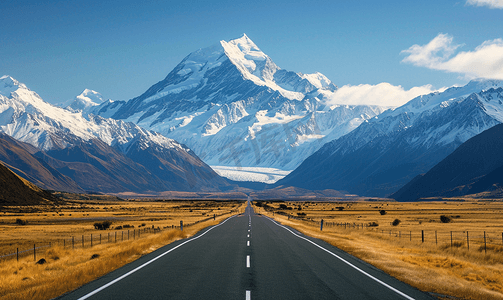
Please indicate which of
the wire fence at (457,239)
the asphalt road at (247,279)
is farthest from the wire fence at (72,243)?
the wire fence at (457,239)

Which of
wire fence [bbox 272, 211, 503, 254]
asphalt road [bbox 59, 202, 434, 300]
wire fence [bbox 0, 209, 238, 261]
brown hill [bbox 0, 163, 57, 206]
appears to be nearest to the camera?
asphalt road [bbox 59, 202, 434, 300]

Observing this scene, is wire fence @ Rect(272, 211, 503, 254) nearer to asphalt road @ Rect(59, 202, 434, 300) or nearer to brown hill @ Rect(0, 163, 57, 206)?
asphalt road @ Rect(59, 202, 434, 300)

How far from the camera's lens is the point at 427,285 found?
1642 centimetres

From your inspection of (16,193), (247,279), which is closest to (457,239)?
(247,279)

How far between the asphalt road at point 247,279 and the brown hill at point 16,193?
124318mm

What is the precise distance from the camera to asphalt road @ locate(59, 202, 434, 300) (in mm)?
14438

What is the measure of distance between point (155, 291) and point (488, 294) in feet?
36.2

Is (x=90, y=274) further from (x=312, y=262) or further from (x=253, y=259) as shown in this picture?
(x=312, y=262)

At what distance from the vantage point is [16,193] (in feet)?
465

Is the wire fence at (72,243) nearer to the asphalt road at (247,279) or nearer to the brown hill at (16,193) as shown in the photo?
the asphalt road at (247,279)

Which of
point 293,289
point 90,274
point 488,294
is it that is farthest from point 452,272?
point 90,274

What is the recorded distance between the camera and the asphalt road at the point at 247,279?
1444 cm

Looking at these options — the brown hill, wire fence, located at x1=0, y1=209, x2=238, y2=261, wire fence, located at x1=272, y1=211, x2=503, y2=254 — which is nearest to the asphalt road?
wire fence, located at x1=0, y1=209, x2=238, y2=261

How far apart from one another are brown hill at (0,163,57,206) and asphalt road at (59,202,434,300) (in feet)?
408
